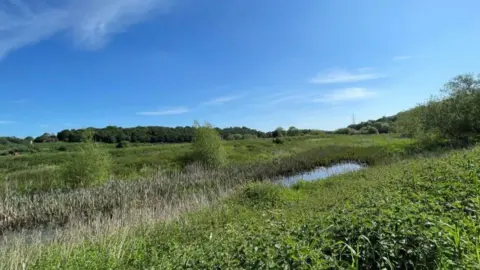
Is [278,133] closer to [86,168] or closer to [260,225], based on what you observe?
[86,168]

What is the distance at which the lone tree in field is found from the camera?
90.9ft

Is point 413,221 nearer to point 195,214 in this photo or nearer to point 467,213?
point 467,213

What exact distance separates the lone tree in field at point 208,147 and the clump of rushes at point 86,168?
991 cm

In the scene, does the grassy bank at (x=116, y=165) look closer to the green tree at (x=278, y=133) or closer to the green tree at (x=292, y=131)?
the green tree at (x=278, y=133)

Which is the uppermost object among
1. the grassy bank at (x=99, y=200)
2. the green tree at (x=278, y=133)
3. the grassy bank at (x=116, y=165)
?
the green tree at (x=278, y=133)

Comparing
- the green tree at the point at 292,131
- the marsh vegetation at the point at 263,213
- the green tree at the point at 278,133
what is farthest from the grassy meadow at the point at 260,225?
the green tree at the point at 292,131

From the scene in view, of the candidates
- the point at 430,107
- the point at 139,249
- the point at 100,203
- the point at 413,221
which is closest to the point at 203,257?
the point at 413,221

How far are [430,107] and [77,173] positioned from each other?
31.8 metres

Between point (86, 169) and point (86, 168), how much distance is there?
0.07 metres

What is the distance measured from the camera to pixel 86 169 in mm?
→ 19406

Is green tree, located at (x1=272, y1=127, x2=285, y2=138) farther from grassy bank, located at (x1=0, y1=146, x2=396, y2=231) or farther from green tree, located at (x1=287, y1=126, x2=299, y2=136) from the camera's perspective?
grassy bank, located at (x1=0, y1=146, x2=396, y2=231)

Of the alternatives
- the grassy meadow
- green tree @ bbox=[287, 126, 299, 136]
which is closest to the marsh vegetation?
the grassy meadow

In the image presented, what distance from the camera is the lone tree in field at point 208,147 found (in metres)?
27.7

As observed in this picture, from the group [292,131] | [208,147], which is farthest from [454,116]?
[292,131]
